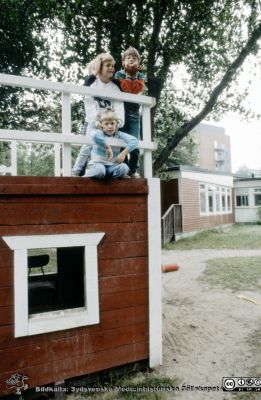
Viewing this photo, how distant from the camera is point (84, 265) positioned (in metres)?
4.07

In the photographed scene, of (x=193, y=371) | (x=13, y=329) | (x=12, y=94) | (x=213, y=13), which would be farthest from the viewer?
(x=12, y=94)

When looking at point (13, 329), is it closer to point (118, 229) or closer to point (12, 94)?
point (118, 229)

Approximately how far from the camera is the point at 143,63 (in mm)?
8820

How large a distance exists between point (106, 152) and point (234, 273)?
7.07 meters

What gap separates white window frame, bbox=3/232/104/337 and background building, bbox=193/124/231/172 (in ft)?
203

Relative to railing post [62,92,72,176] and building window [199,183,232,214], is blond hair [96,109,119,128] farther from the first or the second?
building window [199,183,232,214]

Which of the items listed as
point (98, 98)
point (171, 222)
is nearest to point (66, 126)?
point (98, 98)

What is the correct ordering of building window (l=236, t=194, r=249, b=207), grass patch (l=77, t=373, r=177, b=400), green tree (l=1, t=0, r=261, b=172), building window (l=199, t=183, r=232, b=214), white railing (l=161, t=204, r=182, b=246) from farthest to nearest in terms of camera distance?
1. building window (l=236, t=194, r=249, b=207)
2. building window (l=199, t=183, r=232, b=214)
3. white railing (l=161, t=204, r=182, b=246)
4. green tree (l=1, t=0, r=261, b=172)
5. grass patch (l=77, t=373, r=177, b=400)

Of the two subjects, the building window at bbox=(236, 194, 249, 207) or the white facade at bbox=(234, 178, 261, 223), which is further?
the building window at bbox=(236, 194, 249, 207)

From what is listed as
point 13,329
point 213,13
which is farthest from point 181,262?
point 13,329

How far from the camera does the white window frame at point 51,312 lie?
3.68m

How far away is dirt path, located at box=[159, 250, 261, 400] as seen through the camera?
4.48m

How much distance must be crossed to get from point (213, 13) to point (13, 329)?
819cm

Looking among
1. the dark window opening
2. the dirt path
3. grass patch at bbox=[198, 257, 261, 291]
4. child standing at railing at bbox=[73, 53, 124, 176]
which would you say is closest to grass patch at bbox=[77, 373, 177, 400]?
the dirt path
